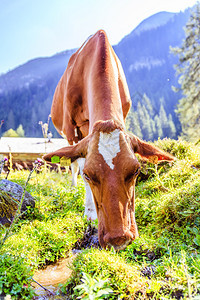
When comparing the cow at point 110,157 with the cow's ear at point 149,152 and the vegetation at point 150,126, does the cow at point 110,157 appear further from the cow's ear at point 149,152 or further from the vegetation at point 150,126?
the vegetation at point 150,126

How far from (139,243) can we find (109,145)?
1172 mm

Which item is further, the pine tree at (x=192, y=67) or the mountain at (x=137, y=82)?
the mountain at (x=137, y=82)

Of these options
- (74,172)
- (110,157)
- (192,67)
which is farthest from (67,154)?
(192,67)

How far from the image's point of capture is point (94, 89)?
4047mm

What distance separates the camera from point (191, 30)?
1738 cm

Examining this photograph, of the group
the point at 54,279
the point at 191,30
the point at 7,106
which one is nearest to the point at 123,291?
the point at 54,279

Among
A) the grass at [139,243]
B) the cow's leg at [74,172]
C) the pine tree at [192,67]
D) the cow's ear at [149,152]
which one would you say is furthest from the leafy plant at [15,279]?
the pine tree at [192,67]

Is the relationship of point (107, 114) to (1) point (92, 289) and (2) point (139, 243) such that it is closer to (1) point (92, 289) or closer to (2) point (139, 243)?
(2) point (139, 243)

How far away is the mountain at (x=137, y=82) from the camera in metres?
95.4

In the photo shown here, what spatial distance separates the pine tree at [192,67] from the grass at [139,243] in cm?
1298

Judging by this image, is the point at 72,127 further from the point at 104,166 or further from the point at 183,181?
the point at 104,166

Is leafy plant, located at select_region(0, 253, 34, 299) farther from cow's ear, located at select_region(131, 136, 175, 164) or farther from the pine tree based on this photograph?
the pine tree

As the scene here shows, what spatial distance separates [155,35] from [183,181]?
7087 inches

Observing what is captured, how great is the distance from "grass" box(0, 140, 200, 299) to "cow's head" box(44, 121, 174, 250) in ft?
0.69
